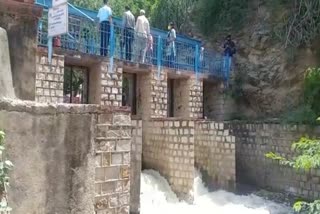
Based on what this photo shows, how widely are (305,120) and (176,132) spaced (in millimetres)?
4075

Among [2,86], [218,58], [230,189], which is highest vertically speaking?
→ [218,58]

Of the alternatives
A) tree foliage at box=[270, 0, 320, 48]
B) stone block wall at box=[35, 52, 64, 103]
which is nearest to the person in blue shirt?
stone block wall at box=[35, 52, 64, 103]

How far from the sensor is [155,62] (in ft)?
41.2

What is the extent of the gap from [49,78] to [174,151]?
12.1 ft

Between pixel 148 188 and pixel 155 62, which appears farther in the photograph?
pixel 155 62

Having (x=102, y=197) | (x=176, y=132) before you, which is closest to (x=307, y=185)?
(x=176, y=132)

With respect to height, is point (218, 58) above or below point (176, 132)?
above

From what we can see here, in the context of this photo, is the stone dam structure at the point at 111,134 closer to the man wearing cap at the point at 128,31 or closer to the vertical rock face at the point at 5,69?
the vertical rock face at the point at 5,69

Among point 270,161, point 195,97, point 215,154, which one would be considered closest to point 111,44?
point 195,97

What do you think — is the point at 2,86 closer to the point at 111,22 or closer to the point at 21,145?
the point at 21,145

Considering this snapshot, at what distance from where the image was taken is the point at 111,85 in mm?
10977

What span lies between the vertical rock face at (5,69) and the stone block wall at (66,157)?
52 cm

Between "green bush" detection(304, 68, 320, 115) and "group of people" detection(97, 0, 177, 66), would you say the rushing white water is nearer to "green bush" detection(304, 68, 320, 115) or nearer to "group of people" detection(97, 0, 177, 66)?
"green bush" detection(304, 68, 320, 115)

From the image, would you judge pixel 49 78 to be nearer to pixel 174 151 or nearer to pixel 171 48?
pixel 174 151
